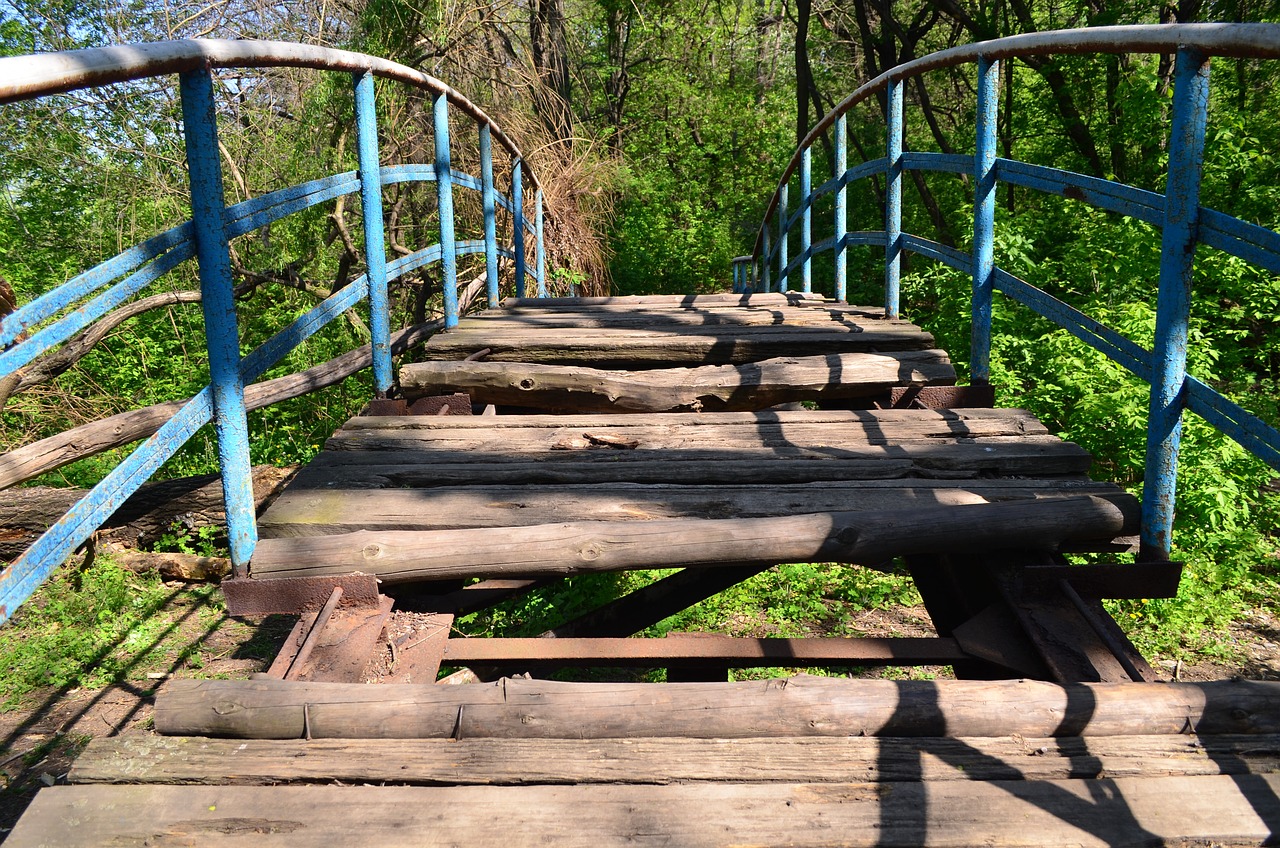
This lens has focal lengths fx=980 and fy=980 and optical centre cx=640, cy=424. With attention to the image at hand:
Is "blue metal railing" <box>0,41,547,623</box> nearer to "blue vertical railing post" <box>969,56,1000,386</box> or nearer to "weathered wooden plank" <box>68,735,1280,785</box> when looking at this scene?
"weathered wooden plank" <box>68,735,1280,785</box>

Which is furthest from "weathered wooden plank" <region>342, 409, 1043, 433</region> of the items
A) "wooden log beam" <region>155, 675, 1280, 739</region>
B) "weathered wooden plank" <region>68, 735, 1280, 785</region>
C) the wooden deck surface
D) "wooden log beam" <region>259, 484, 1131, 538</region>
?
"weathered wooden plank" <region>68, 735, 1280, 785</region>

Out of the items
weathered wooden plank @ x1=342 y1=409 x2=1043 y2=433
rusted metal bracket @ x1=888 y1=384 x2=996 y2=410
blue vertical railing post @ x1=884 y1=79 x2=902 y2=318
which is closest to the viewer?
weathered wooden plank @ x1=342 y1=409 x2=1043 y2=433

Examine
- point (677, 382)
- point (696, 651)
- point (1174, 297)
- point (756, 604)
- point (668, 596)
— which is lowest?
point (756, 604)

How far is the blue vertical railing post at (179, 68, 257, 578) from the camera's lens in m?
2.19

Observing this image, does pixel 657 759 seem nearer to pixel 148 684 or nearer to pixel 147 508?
pixel 148 684

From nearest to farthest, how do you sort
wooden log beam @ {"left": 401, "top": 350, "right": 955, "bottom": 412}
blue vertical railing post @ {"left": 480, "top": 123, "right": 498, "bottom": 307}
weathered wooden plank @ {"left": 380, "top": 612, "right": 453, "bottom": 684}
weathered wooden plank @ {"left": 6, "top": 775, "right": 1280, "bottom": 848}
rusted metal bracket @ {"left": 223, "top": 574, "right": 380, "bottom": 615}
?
weathered wooden plank @ {"left": 6, "top": 775, "right": 1280, "bottom": 848}
weathered wooden plank @ {"left": 380, "top": 612, "right": 453, "bottom": 684}
rusted metal bracket @ {"left": 223, "top": 574, "right": 380, "bottom": 615}
wooden log beam @ {"left": 401, "top": 350, "right": 955, "bottom": 412}
blue vertical railing post @ {"left": 480, "top": 123, "right": 498, "bottom": 307}

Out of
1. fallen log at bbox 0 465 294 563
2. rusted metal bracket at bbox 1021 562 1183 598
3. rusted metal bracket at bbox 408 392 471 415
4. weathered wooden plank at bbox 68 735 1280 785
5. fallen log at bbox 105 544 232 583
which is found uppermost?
rusted metal bracket at bbox 408 392 471 415

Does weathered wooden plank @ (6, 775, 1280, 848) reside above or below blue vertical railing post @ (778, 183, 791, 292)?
below

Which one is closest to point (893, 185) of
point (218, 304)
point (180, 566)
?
point (218, 304)

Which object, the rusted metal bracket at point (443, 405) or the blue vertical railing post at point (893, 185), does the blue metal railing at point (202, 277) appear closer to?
the rusted metal bracket at point (443, 405)

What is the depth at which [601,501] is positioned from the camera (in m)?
2.55

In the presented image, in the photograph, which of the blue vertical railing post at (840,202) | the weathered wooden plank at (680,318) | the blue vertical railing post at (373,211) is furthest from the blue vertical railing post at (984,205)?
the blue vertical railing post at (373,211)

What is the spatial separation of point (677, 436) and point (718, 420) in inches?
8.5

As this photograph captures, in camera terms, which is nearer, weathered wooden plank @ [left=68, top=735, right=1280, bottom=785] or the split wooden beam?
weathered wooden plank @ [left=68, top=735, right=1280, bottom=785]
